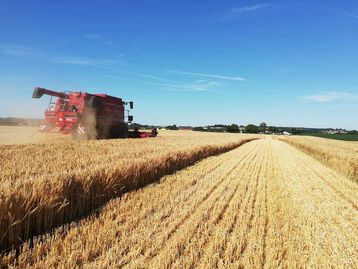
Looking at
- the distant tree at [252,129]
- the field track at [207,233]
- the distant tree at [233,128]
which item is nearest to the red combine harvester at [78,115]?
the field track at [207,233]

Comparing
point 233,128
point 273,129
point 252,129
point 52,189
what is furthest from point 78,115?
point 273,129

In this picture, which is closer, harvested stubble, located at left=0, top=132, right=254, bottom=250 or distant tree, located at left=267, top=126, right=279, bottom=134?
harvested stubble, located at left=0, top=132, right=254, bottom=250

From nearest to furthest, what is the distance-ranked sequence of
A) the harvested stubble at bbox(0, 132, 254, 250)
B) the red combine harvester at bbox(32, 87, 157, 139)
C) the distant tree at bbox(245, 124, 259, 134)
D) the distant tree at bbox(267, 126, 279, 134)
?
the harvested stubble at bbox(0, 132, 254, 250)
the red combine harvester at bbox(32, 87, 157, 139)
the distant tree at bbox(245, 124, 259, 134)
the distant tree at bbox(267, 126, 279, 134)

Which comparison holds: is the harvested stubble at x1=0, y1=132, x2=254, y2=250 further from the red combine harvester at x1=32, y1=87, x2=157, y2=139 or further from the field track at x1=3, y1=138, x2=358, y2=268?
the red combine harvester at x1=32, y1=87, x2=157, y2=139

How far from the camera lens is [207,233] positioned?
5074 mm

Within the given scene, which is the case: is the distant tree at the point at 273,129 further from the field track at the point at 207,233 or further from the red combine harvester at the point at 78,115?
the field track at the point at 207,233

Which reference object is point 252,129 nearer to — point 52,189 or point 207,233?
point 207,233

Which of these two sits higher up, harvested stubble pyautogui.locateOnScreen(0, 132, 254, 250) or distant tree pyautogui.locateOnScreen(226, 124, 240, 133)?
distant tree pyautogui.locateOnScreen(226, 124, 240, 133)

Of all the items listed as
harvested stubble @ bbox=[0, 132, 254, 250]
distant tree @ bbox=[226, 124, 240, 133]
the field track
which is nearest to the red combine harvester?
harvested stubble @ bbox=[0, 132, 254, 250]

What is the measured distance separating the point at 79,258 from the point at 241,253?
220 centimetres

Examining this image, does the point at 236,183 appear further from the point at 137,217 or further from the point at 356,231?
the point at 137,217

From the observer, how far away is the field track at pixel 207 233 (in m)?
4.05

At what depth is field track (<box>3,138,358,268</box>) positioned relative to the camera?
159 inches

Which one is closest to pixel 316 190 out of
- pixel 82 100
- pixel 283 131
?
pixel 82 100
